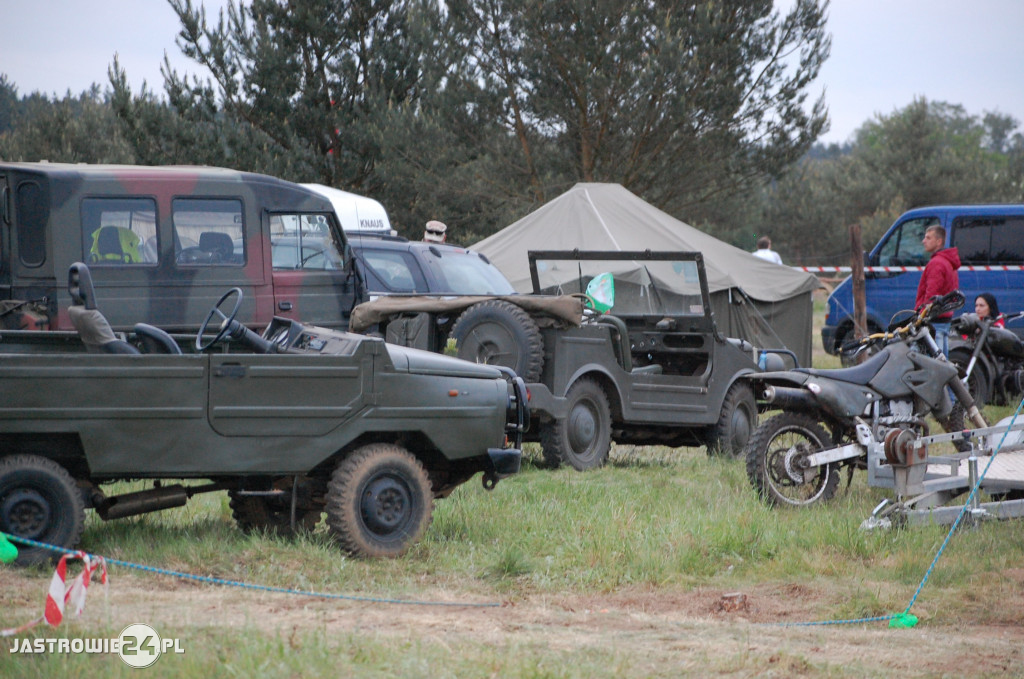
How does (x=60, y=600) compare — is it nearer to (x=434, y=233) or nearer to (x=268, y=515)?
(x=268, y=515)

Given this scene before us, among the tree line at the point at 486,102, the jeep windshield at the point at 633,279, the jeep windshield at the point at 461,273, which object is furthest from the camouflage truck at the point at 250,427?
the tree line at the point at 486,102

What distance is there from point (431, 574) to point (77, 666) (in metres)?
2.10

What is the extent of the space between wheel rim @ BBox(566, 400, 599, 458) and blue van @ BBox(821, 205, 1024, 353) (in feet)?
21.5

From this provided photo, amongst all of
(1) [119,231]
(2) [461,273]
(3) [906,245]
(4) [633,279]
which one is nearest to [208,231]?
(1) [119,231]

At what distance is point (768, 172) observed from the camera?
70.8 ft

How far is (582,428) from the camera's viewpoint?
916cm

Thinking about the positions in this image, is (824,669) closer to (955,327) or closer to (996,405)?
(955,327)

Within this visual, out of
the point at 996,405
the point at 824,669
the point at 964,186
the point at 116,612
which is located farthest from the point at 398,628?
the point at 964,186

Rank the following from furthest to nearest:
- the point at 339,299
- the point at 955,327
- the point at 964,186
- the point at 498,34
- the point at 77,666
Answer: the point at 964,186
the point at 498,34
the point at 339,299
the point at 955,327
the point at 77,666

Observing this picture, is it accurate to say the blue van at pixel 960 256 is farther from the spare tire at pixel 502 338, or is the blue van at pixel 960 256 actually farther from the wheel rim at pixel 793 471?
the wheel rim at pixel 793 471

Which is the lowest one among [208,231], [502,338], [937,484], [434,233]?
[937,484]

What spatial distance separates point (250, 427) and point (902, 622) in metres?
3.12

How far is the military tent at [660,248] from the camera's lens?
15.9 meters

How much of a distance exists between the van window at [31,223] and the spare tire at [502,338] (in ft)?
12.6
